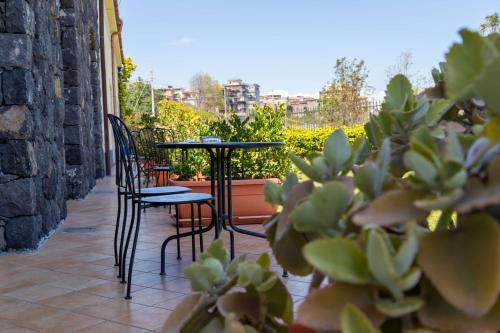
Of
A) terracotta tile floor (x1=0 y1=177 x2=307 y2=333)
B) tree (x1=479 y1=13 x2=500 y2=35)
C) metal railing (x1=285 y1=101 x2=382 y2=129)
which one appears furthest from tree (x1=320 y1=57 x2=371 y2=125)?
terracotta tile floor (x1=0 y1=177 x2=307 y2=333)

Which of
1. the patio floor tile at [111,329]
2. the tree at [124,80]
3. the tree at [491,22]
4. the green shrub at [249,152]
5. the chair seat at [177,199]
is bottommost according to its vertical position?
the patio floor tile at [111,329]

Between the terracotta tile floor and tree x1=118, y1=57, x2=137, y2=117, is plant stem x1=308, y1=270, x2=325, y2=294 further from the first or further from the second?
tree x1=118, y1=57, x2=137, y2=117

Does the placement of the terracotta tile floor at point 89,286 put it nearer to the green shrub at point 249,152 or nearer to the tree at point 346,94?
the green shrub at point 249,152

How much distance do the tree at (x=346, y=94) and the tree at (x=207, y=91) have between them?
2521 centimetres

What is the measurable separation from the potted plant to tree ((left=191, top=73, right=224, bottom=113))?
34.8 metres

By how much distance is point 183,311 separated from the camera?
2.12 feet

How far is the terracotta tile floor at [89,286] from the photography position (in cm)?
234

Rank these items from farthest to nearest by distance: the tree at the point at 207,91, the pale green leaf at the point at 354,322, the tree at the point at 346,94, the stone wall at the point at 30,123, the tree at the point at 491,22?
1. the tree at the point at 207,91
2. the tree at the point at 491,22
3. the tree at the point at 346,94
4. the stone wall at the point at 30,123
5. the pale green leaf at the point at 354,322

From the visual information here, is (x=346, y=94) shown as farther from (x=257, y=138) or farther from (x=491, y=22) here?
(x=257, y=138)

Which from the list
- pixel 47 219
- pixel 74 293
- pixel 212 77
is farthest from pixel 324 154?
pixel 212 77

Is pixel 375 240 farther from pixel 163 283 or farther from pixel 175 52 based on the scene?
pixel 175 52

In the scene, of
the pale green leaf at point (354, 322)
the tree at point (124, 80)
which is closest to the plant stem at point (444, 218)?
the pale green leaf at point (354, 322)

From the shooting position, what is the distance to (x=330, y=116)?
15195 millimetres

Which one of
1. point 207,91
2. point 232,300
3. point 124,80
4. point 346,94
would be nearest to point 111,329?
point 232,300
